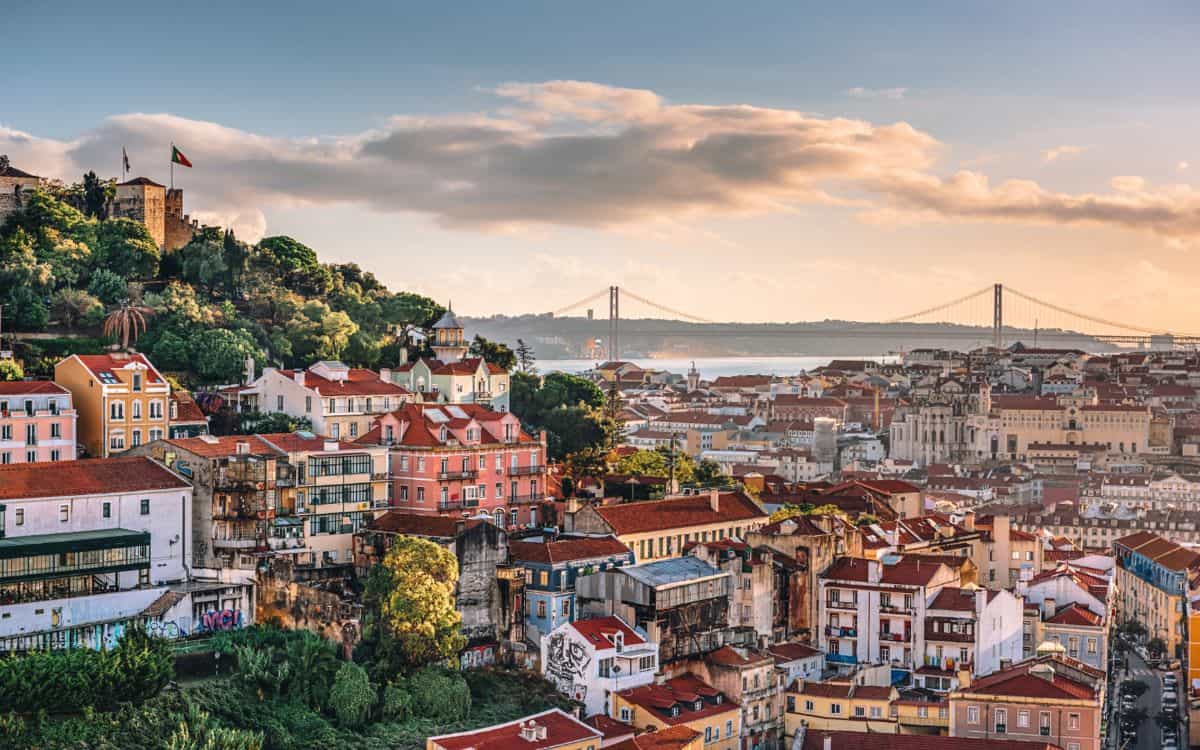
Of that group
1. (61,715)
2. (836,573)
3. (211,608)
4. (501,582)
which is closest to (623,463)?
(836,573)

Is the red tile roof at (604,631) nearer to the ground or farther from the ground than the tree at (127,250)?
nearer to the ground

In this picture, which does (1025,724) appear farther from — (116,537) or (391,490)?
(116,537)

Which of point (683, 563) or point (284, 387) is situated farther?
point (284, 387)

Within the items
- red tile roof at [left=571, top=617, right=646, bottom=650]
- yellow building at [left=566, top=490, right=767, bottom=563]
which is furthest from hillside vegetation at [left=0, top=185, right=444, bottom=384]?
red tile roof at [left=571, top=617, right=646, bottom=650]

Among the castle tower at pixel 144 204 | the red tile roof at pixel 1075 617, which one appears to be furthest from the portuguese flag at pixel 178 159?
the red tile roof at pixel 1075 617

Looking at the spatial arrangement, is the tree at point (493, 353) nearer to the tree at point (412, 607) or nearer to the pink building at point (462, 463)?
the pink building at point (462, 463)
